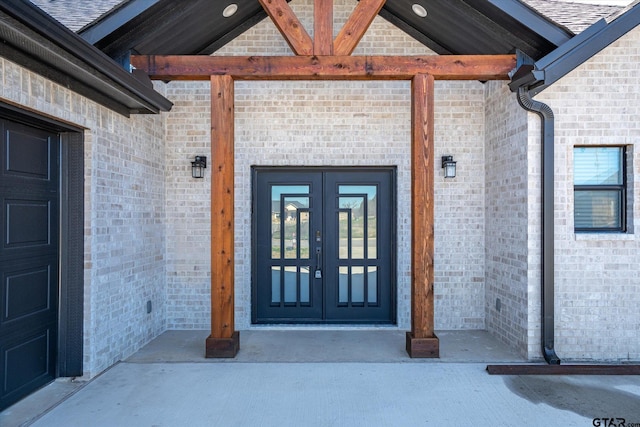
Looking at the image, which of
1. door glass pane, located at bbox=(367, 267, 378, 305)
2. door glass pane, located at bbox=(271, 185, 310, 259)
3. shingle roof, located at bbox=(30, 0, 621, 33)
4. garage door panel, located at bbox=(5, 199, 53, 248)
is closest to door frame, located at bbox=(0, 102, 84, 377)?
garage door panel, located at bbox=(5, 199, 53, 248)

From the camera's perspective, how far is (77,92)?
390cm

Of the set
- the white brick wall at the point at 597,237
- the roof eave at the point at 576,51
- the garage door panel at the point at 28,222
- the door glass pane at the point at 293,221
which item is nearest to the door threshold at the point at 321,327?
the door glass pane at the point at 293,221

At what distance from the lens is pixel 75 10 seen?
4.64 metres

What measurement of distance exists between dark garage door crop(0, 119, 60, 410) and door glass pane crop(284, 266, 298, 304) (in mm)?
2819

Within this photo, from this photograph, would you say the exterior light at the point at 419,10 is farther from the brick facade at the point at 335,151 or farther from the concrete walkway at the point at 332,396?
the concrete walkway at the point at 332,396

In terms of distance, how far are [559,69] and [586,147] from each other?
0.98 meters

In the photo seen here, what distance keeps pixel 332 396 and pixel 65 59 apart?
354cm

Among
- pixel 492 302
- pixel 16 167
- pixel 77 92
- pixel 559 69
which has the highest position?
pixel 559 69

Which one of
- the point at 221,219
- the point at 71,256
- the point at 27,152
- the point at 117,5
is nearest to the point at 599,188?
the point at 221,219

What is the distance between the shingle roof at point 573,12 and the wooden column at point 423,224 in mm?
1625

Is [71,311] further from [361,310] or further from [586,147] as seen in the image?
[586,147]

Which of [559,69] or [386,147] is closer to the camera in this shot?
[559,69]

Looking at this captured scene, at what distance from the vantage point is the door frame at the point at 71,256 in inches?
161

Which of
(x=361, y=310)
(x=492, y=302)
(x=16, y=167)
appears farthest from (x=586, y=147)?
(x=16, y=167)
